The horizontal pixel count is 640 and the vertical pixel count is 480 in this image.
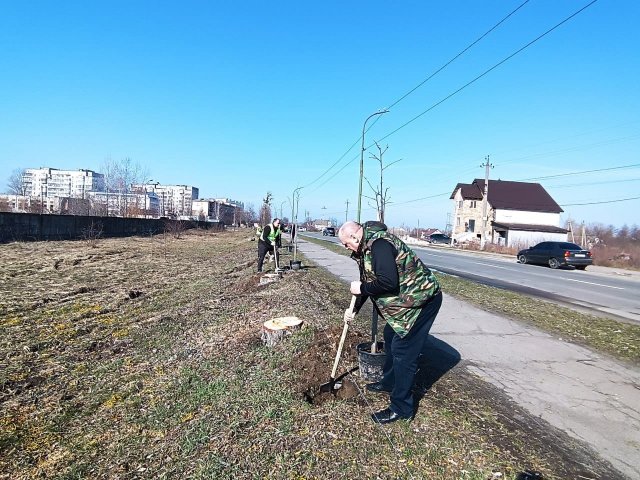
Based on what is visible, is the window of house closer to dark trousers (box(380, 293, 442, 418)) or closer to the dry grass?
the dry grass

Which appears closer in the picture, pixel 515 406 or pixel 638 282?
pixel 515 406

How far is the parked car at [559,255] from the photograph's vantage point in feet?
72.3

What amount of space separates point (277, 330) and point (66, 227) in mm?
→ 30077

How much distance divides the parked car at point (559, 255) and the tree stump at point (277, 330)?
69.3 feet

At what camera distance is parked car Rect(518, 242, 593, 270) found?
2205 cm

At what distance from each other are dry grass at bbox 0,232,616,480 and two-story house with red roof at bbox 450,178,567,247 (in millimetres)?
46602

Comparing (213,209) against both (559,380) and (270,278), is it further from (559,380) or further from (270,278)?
(559,380)

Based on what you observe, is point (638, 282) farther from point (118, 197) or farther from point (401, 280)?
point (118, 197)

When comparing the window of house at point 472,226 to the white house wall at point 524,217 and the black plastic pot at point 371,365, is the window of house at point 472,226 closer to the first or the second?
the white house wall at point 524,217

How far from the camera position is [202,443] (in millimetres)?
3342

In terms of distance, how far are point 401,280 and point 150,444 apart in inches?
99.5

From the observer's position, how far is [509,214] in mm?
50625

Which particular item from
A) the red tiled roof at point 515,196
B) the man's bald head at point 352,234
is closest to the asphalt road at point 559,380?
the man's bald head at point 352,234

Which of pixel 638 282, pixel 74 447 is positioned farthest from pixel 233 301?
pixel 638 282
